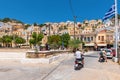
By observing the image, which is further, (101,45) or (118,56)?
(101,45)

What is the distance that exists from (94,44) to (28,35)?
48505mm

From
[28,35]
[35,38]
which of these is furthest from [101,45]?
[28,35]

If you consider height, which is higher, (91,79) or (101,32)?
(101,32)

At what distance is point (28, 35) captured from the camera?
148375 mm

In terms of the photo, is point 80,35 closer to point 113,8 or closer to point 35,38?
point 35,38

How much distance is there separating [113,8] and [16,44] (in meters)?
98.2

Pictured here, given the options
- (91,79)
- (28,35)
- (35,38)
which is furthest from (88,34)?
(91,79)

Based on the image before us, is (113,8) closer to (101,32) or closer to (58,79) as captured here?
(58,79)

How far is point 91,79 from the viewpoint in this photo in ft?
54.6

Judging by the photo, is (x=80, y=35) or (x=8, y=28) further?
(x=8, y=28)

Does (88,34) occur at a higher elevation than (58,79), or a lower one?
higher

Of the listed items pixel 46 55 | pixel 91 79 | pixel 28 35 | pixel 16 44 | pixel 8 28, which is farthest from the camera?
pixel 8 28

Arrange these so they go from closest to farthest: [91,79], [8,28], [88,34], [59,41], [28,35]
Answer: [91,79]
[59,41]
[88,34]
[28,35]
[8,28]

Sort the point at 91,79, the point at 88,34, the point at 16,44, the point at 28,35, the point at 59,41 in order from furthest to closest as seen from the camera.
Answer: the point at 28,35 → the point at 16,44 → the point at 88,34 → the point at 59,41 → the point at 91,79
